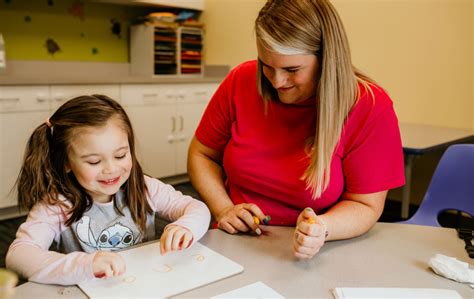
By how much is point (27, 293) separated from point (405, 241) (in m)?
0.76

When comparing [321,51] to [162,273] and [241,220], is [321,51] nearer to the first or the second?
[241,220]

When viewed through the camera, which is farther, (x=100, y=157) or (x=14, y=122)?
(x=14, y=122)

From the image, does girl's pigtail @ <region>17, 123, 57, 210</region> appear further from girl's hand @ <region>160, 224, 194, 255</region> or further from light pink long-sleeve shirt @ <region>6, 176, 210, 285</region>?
girl's hand @ <region>160, 224, 194, 255</region>

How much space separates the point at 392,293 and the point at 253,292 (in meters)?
0.23

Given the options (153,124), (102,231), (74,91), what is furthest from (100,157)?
(153,124)

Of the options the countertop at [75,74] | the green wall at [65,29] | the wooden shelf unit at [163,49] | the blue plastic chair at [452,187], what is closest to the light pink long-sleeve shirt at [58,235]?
the blue plastic chair at [452,187]

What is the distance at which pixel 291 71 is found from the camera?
1062mm

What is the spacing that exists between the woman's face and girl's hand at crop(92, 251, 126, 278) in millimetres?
540

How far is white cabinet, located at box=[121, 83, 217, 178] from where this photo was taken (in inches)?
132

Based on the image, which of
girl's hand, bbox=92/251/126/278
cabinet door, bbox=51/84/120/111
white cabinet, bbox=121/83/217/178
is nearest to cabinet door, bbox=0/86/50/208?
cabinet door, bbox=51/84/120/111

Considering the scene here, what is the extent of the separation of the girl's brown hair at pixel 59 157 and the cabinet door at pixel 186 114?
2.52 metres

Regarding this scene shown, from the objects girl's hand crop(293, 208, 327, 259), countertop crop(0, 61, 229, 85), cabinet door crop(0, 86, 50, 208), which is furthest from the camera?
countertop crop(0, 61, 229, 85)

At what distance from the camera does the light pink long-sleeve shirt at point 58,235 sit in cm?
77

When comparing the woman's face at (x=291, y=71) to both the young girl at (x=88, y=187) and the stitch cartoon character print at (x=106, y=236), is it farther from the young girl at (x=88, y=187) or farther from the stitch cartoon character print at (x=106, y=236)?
the stitch cartoon character print at (x=106, y=236)
